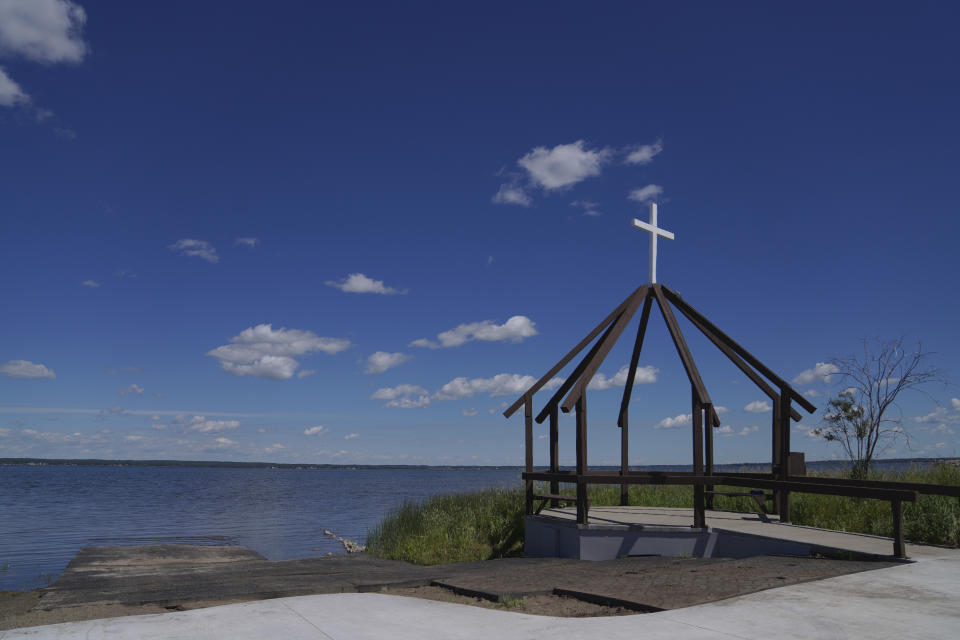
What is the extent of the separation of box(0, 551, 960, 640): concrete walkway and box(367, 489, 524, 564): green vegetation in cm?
626

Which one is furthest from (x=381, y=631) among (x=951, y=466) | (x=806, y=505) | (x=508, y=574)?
(x=951, y=466)

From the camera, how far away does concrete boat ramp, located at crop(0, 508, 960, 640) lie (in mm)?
5957

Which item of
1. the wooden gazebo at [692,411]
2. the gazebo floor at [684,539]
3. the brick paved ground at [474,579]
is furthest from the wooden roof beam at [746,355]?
the brick paved ground at [474,579]

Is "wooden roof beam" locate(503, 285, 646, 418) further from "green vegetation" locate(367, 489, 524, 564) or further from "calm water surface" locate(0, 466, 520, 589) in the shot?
"calm water surface" locate(0, 466, 520, 589)

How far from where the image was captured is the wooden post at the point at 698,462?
10.6m

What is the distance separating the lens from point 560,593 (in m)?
7.63

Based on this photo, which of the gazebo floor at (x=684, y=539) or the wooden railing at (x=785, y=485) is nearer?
the wooden railing at (x=785, y=485)

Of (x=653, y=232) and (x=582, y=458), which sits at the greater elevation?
(x=653, y=232)

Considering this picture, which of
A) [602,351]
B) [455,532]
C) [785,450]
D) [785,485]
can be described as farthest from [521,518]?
[785,485]

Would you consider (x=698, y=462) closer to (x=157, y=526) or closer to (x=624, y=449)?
(x=624, y=449)

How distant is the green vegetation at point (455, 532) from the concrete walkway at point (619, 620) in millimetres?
6256

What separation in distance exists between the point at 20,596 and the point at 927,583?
10.4 metres

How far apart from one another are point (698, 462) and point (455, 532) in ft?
17.7

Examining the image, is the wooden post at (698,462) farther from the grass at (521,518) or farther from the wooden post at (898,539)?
the grass at (521,518)
